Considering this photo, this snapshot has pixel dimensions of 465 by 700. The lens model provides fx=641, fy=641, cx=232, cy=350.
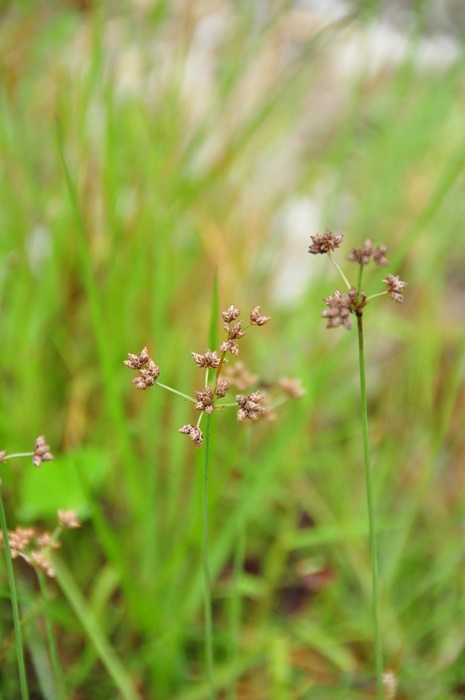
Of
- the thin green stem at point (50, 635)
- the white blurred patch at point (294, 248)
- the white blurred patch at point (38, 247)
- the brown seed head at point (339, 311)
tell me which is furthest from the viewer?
the white blurred patch at point (294, 248)

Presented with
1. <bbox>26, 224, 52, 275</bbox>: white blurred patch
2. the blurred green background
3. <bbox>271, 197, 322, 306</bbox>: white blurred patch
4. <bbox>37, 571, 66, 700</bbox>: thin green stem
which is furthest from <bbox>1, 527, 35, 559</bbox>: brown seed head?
<bbox>271, 197, 322, 306</bbox>: white blurred patch

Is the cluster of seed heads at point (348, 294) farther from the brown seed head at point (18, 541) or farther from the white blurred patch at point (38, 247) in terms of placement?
the white blurred patch at point (38, 247)

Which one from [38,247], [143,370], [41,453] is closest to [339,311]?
[143,370]

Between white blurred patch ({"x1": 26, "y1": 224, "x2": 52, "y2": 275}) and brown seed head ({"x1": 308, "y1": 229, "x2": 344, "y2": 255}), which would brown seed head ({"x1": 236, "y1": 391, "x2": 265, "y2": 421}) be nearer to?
brown seed head ({"x1": 308, "y1": 229, "x2": 344, "y2": 255})

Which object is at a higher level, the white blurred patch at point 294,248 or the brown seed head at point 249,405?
the white blurred patch at point 294,248

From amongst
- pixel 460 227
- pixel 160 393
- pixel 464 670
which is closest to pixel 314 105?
pixel 460 227

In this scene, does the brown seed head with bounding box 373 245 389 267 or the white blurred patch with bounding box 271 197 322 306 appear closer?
the brown seed head with bounding box 373 245 389 267

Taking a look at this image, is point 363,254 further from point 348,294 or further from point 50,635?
point 50,635

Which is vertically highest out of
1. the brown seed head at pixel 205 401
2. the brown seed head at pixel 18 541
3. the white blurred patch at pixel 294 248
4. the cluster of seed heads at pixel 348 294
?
the white blurred patch at pixel 294 248

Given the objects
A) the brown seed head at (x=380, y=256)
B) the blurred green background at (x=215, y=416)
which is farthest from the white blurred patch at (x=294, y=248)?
the brown seed head at (x=380, y=256)

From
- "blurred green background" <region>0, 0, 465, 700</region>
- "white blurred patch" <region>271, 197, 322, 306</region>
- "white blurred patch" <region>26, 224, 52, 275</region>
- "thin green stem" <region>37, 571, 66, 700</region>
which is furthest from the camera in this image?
"white blurred patch" <region>271, 197, 322, 306</region>
